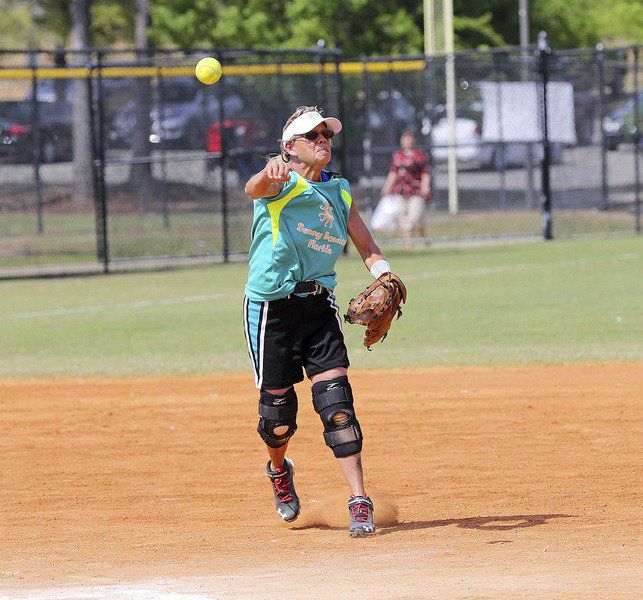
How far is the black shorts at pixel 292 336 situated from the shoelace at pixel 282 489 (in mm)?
548

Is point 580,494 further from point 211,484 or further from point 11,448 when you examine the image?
point 11,448

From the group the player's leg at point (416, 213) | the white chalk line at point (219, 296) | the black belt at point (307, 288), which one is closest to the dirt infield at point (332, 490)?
the black belt at point (307, 288)

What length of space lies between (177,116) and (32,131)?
2.48 meters

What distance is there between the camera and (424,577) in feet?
16.4

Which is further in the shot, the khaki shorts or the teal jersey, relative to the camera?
the khaki shorts

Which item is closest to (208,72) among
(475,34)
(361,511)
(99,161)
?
(361,511)

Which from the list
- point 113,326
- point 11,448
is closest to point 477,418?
point 11,448

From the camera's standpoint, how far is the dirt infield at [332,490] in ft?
16.8

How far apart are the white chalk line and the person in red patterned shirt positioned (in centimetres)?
341

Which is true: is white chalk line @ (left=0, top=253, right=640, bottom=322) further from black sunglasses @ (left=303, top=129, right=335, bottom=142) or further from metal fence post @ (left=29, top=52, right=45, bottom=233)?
black sunglasses @ (left=303, top=129, right=335, bottom=142)

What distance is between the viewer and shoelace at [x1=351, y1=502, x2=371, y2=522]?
5.89 metres

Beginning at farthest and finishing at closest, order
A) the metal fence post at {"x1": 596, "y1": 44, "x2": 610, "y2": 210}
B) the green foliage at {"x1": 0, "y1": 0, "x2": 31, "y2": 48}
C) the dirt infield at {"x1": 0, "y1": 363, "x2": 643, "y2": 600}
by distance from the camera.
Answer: the green foliage at {"x1": 0, "y1": 0, "x2": 31, "y2": 48}
the metal fence post at {"x1": 596, "y1": 44, "x2": 610, "y2": 210}
the dirt infield at {"x1": 0, "y1": 363, "x2": 643, "y2": 600}

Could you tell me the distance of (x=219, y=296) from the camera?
15.9 meters

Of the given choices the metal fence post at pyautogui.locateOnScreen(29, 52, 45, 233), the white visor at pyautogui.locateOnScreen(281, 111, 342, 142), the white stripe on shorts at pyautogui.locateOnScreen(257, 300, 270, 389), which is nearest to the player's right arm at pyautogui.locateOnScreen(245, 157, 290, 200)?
the white visor at pyautogui.locateOnScreen(281, 111, 342, 142)
